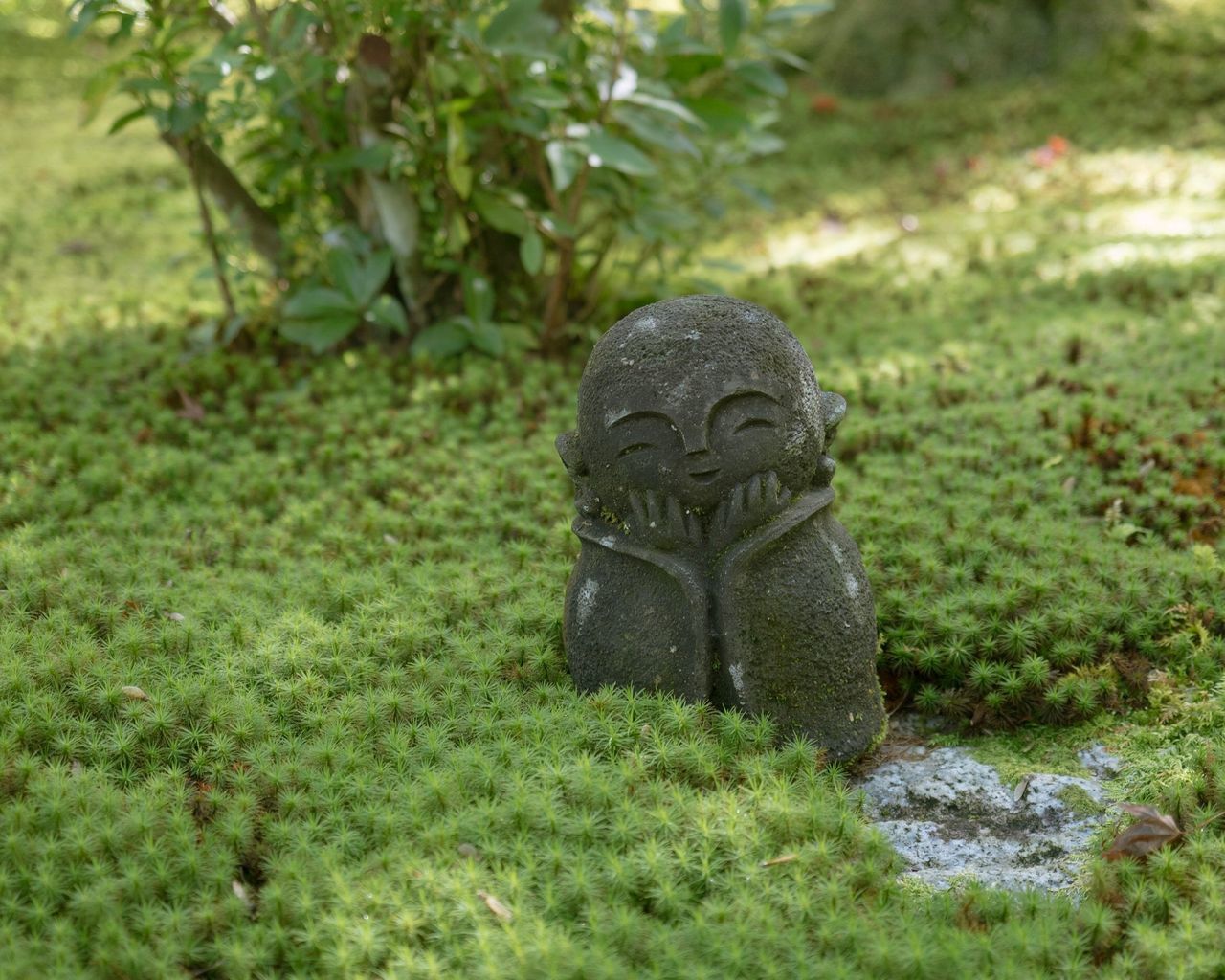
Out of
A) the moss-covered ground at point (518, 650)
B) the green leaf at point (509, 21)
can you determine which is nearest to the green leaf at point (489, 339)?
the moss-covered ground at point (518, 650)

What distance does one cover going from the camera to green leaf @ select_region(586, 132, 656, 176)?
18.8ft

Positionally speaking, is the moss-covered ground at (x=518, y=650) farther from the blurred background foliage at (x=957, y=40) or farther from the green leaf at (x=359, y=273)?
the blurred background foliage at (x=957, y=40)

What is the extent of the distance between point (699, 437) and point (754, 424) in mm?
204

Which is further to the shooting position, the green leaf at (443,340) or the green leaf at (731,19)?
the green leaf at (443,340)

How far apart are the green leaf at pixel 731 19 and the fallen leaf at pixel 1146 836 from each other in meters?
4.44

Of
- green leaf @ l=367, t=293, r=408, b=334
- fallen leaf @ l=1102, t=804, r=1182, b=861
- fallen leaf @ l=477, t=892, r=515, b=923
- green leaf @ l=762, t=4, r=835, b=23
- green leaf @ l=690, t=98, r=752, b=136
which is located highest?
green leaf @ l=762, t=4, r=835, b=23

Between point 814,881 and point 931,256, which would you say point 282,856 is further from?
point 931,256

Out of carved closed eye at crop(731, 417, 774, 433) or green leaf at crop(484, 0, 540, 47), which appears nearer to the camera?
carved closed eye at crop(731, 417, 774, 433)

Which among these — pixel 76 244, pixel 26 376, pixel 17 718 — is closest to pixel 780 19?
pixel 26 376

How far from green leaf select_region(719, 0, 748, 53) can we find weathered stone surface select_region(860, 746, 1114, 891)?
3.97m

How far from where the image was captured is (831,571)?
3699 millimetres

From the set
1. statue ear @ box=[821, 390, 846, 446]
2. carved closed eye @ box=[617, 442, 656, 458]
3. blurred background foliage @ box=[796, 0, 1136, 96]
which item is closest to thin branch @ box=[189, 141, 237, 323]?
carved closed eye @ box=[617, 442, 656, 458]

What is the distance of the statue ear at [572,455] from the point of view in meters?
3.84

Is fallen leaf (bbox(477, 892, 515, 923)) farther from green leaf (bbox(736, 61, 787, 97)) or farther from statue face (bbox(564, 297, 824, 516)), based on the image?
green leaf (bbox(736, 61, 787, 97))
